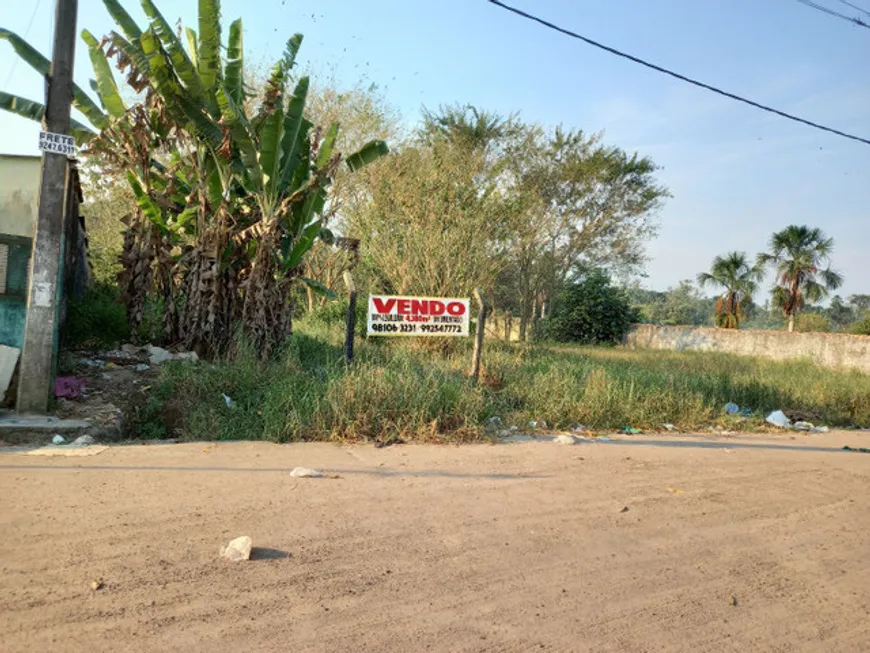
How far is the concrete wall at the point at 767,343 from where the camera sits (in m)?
21.8

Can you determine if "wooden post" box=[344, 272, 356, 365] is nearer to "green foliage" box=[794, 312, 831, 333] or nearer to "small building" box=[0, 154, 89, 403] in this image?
"small building" box=[0, 154, 89, 403]

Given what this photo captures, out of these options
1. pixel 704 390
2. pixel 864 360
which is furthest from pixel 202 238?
pixel 864 360

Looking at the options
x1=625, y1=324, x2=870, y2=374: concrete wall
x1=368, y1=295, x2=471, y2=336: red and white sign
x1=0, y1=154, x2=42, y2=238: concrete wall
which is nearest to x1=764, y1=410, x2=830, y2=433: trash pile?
x1=368, y1=295, x2=471, y2=336: red and white sign

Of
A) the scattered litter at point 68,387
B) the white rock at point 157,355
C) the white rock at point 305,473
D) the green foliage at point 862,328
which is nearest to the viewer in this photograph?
the white rock at point 305,473

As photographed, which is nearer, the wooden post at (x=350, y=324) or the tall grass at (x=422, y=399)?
the tall grass at (x=422, y=399)

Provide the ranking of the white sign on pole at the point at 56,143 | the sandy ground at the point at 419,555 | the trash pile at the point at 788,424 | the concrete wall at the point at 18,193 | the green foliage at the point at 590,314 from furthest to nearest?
the green foliage at the point at 590,314 < the trash pile at the point at 788,424 < the concrete wall at the point at 18,193 < the white sign on pole at the point at 56,143 < the sandy ground at the point at 419,555

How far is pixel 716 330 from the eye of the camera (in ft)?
91.0

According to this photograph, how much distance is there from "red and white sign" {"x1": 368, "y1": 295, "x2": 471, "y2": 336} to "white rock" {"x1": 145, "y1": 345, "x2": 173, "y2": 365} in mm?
3013

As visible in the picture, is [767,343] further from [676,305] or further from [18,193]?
[676,305]

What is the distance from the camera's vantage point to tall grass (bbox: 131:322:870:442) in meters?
7.00

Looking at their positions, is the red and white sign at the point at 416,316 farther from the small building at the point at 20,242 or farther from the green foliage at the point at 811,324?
the green foliage at the point at 811,324

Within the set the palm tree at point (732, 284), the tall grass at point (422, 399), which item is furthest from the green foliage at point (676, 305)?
the tall grass at point (422, 399)

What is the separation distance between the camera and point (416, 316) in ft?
29.7

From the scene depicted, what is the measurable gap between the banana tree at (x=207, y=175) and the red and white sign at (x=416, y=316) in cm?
232
